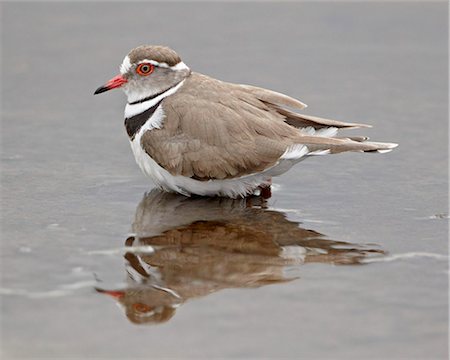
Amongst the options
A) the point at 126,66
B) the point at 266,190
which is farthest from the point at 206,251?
the point at 126,66

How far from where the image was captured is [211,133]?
737 centimetres

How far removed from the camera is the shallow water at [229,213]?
17.6 ft

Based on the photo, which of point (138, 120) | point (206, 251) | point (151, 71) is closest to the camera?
point (206, 251)

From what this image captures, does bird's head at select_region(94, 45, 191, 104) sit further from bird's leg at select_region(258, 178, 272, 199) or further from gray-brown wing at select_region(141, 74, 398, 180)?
bird's leg at select_region(258, 178, 272, 199)

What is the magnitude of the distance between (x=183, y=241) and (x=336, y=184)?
1936mm

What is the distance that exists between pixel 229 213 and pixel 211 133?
2.17 ft

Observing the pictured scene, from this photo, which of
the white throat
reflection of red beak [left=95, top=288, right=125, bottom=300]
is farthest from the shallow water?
the white throat

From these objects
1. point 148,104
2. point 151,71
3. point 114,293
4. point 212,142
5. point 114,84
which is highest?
point 151,71

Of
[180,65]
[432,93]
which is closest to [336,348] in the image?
[180,65]

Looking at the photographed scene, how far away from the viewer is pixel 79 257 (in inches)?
250

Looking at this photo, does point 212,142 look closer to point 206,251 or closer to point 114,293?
point 206,251

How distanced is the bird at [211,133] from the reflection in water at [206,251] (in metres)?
0.25

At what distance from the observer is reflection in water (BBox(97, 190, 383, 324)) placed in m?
5.86

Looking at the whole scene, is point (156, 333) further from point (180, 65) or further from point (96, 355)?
point (180, 65)
